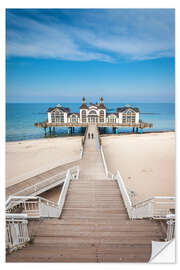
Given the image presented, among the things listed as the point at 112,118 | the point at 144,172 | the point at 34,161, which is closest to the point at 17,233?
the point at 144,172

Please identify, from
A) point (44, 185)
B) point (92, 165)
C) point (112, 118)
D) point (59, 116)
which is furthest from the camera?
point (59, 116)

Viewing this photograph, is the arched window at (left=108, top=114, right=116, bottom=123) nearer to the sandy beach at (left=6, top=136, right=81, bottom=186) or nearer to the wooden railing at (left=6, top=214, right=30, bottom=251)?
the sandy beach at (left=6, top=136, right=81, bottom=186)

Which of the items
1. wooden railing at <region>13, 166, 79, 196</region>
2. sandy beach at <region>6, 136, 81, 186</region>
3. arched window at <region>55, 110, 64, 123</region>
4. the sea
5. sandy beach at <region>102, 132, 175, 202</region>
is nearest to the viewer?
wooden railing at <region>13, 166, 79, 196</region>

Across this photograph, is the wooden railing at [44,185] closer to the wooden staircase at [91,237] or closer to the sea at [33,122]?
the wooden staircase at [91,237]

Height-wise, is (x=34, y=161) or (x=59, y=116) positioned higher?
(x=59, y=116)

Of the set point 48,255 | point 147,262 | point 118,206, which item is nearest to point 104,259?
point 147,262

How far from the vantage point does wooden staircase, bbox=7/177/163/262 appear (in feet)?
7.57

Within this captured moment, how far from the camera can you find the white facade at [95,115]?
23.6m

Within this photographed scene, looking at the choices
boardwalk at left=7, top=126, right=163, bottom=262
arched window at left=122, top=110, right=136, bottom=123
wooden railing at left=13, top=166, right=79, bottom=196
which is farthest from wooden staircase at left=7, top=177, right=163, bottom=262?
arched window at left=122, top=110, right=136, bottom=123

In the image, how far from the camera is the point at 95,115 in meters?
23.7

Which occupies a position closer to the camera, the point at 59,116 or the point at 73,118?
the point at 73,118

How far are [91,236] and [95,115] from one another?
21.5 metres

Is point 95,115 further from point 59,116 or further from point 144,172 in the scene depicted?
point 144,172
